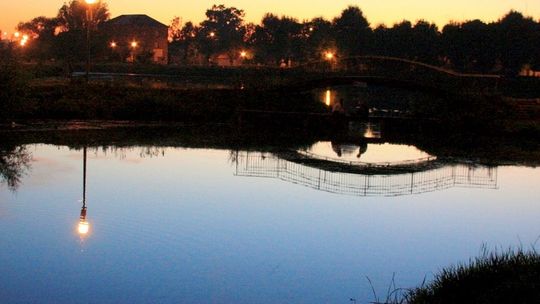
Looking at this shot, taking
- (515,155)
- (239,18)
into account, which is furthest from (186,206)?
(239,18)

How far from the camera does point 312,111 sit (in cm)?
5569

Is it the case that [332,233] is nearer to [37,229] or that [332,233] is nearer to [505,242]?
[505,242]

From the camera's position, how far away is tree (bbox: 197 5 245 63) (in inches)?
5728

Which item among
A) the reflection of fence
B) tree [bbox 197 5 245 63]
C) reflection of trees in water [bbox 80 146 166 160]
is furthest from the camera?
tree [bbox 197 5 245 63]

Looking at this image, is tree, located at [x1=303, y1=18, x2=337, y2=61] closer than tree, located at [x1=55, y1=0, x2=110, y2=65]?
No

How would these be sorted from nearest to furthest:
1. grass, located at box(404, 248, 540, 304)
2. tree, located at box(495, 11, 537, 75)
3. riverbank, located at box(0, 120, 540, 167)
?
grass, located at box(404, 248, 540, 304), riverbank, located at box(0, 120, 540, 167), tree, located at box(495, 11, 537, 75)

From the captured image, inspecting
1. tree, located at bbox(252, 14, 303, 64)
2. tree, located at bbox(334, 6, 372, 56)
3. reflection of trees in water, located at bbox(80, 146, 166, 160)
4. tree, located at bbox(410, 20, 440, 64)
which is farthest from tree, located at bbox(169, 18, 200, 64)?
reflection of trees in water, located at bbox(80, 146, 166, 160)

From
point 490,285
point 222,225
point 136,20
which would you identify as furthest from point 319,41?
point 490,285

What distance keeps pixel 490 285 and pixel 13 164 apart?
754 inches

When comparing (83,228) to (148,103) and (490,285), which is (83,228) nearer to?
(490,285)

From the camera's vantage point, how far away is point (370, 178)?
1137 inches

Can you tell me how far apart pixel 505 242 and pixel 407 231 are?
7.22 feet

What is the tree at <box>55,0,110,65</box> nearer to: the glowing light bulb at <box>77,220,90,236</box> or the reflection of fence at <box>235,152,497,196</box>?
the reflection of fence at <box>235,152,497,196</box>

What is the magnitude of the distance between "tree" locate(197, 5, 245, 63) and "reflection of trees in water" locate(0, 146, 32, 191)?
4311 inches
